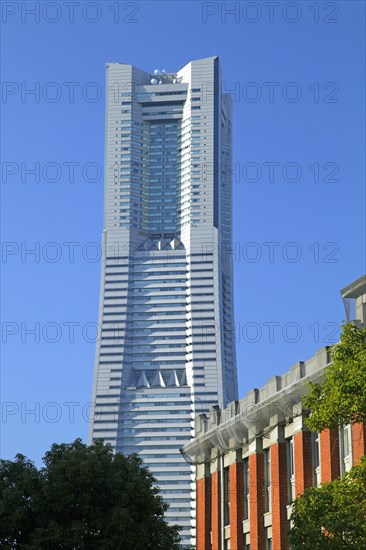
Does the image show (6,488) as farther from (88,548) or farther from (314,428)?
(314,428)

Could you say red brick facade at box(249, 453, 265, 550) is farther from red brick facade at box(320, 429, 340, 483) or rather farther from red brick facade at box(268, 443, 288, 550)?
red brick facade at box(320, 429, 340, 483)

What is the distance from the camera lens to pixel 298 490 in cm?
4997

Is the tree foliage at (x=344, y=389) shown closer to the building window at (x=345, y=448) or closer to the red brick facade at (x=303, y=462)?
the building window at (x=345, y=448)

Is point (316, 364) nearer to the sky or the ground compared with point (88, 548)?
nearer to the sky

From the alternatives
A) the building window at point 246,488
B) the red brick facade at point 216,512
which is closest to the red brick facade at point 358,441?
the building window at point 246,488

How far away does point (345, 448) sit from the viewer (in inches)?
1848

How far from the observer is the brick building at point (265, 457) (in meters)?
48.4

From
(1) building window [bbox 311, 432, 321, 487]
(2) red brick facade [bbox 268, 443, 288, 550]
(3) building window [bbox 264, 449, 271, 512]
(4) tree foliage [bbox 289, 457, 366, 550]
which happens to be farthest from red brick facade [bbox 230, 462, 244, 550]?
(4) tree foliage [bbox 289, 457, 366, 550]

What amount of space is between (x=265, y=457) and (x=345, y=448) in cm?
920

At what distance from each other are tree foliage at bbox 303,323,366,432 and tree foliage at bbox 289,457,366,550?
1.44 meters

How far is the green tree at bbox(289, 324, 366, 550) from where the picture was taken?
30.0m

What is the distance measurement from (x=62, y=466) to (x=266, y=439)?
34.8 feet

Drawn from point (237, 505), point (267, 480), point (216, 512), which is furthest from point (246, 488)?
point (216, 512)

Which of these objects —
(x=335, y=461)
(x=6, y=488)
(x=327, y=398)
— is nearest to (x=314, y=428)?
(x=327, y=398)
